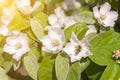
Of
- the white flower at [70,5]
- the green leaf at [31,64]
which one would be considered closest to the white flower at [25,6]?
the green leaf at [31,64]

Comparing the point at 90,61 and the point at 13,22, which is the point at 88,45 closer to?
the point at 90,61

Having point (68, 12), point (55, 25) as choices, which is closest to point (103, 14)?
point (55, 25)

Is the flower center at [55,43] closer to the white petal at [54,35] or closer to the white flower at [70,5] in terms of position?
the white petal at [54,35]

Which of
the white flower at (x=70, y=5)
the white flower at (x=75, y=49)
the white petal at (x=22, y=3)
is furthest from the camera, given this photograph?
the white flower at (x=70, y=5)

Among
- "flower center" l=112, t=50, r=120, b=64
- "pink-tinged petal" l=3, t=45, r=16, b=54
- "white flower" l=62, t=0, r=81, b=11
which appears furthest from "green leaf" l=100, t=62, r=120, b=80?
"white flower" l=62, t=0, r=81, b=11

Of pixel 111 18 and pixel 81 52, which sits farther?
pixel 111 18

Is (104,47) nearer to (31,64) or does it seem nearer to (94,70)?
(94,70)
